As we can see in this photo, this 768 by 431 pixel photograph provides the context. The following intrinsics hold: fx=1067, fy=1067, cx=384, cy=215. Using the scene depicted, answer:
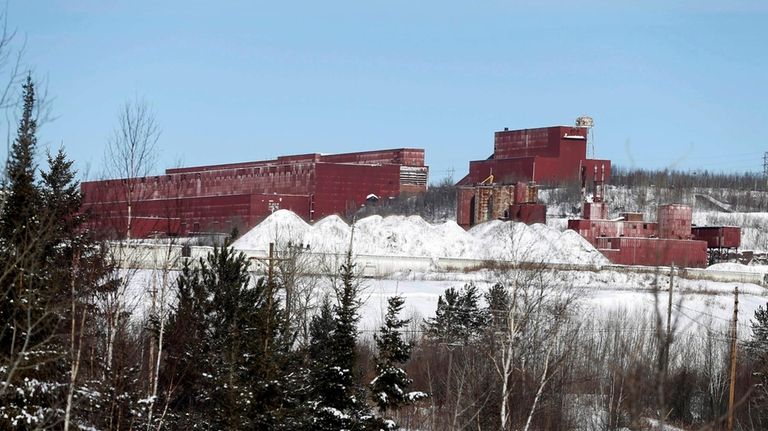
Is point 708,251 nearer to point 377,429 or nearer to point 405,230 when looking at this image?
point 405,230

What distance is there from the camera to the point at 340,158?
81188 mm

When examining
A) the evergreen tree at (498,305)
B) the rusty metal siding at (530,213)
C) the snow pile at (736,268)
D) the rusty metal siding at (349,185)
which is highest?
the rusty metal siding at (349,185)

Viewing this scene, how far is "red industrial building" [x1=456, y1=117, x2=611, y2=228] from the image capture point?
66.8 metres

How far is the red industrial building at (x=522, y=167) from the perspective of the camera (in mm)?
66812

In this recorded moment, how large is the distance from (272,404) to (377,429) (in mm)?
3209

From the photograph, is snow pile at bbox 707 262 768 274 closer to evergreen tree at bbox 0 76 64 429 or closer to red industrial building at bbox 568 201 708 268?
red industrial building at bbox 568 201 708 268

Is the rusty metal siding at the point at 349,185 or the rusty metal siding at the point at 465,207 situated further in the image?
the rusty metal siding at the point at 349,185

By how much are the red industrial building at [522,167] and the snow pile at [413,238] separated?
18.8 feet

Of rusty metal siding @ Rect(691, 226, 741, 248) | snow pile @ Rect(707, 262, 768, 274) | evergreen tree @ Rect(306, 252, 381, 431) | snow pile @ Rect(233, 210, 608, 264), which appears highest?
rusty metal siding @ Rect(691, 226, 741, 248)

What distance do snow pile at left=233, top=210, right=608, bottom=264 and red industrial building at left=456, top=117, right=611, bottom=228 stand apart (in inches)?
226

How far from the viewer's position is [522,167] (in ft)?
239

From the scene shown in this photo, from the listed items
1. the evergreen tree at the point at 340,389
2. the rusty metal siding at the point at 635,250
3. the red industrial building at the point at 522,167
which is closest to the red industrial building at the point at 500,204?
the red industrial building at the point at 522,167

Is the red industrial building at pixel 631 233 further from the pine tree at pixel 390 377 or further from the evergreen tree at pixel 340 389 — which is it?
the evergreen tree at pixel 340 389

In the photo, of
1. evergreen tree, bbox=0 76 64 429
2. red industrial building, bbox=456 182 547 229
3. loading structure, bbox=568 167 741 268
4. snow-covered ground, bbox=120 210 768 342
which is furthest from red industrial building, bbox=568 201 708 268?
evergreen tree, bbox=0 76 64 429
